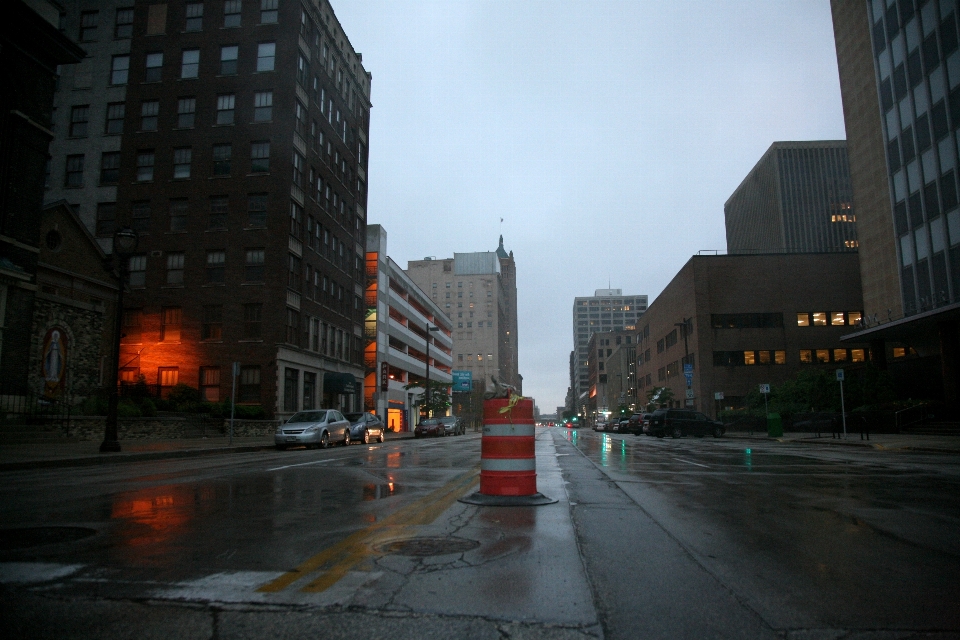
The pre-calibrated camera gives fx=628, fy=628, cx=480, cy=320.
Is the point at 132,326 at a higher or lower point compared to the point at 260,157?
lower

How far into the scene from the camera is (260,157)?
38.5 m

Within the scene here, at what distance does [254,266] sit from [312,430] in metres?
16.2

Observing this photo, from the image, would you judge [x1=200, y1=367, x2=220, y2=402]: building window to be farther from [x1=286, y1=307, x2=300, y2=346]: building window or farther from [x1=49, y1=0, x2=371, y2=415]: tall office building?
[x1=286, y1=307, x2=300, y2=346]: building window

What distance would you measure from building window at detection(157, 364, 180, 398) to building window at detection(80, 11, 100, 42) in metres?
22.8

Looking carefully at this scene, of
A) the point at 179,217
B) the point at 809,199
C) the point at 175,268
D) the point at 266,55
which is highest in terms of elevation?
the point at 809,199

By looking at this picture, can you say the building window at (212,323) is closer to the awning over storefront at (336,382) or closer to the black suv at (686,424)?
the awning over storefront at (336,382)

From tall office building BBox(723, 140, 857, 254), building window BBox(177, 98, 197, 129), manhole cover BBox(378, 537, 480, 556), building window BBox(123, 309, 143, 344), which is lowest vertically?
manhole cover BBox(378, 537, 480, 556)

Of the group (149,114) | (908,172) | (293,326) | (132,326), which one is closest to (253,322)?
(293,326)

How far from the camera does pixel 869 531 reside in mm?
6043

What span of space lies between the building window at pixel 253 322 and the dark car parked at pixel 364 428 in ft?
27.1

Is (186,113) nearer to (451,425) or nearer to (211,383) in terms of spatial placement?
(211,383)

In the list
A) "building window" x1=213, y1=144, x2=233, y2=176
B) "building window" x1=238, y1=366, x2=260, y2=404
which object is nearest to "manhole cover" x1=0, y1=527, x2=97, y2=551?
"building window" x1=238, y1=366, x2=260, y2=404

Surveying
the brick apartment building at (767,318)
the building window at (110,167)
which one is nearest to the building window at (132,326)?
the building window at (110,167)

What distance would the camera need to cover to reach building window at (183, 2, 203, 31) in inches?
1587
